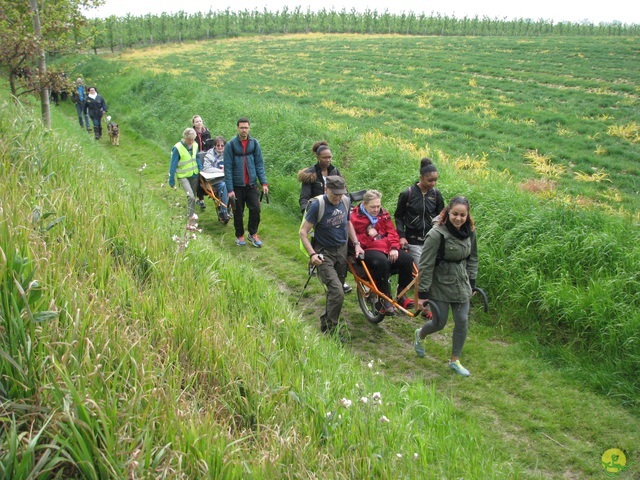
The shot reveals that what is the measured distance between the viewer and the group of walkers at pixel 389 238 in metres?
5.52

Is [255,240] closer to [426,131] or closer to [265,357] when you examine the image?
[265,357]

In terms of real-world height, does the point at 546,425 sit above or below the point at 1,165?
below

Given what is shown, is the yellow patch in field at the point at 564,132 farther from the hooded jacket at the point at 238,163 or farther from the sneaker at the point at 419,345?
the sneaker at the point at 419,345

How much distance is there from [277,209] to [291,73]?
2489cm

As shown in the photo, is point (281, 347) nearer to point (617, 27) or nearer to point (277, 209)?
point (277, 209)

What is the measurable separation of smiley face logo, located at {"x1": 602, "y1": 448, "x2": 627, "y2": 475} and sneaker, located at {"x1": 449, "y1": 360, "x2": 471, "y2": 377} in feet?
4.95

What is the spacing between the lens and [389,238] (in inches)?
271

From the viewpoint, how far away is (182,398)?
9.57ft

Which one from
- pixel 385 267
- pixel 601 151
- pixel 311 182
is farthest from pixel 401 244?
pixel 601 151

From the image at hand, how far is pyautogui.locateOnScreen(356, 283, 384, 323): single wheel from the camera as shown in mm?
6824

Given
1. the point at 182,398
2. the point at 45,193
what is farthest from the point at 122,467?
the point at 45,193

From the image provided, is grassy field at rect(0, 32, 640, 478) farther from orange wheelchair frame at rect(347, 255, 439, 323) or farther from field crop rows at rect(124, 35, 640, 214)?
field crop rows at rect(124, 35, 640, 214)

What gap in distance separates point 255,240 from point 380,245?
342cm

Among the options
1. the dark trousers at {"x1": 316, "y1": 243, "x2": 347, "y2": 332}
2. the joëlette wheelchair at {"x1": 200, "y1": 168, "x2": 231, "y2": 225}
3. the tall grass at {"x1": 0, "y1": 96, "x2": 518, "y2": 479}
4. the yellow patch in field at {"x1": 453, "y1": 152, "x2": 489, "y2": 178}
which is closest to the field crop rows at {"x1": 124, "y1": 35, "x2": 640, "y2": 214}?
the yellow patch in field at {"x1": 453, "y1": 152, "x2": 489, "y2": 178}
